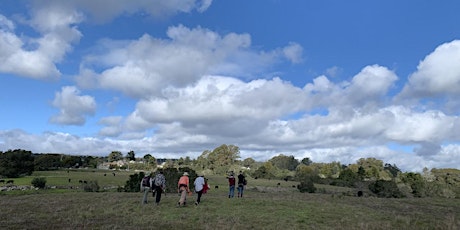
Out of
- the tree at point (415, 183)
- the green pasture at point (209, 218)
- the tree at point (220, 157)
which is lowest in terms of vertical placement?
the green pasture at point (209, 218)

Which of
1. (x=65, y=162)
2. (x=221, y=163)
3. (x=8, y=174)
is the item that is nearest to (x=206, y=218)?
(x=8, y=174)

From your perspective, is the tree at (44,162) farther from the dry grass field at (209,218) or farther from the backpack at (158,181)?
the backpack at (158,181)

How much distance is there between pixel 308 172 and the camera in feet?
368

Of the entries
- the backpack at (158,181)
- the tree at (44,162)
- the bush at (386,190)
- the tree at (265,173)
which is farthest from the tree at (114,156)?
the backpack at (158,181)

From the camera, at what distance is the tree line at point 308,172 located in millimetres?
63594

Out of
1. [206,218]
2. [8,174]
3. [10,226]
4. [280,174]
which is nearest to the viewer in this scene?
[10,226]

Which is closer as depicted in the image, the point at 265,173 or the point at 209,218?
the point at 209,218

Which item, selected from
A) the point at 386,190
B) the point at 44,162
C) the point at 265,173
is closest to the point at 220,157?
the point at 265,173

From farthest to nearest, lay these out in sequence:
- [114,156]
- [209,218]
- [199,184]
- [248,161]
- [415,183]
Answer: [114,156] < [248,161] < [415,183] < [199,184] < [209,218]

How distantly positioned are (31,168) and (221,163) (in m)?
61.9

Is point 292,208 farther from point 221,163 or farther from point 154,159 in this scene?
point 154,159

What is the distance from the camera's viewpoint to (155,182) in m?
23.3

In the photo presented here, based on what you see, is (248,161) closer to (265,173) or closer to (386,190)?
(265,173)

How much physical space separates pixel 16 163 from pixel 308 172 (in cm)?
7884
